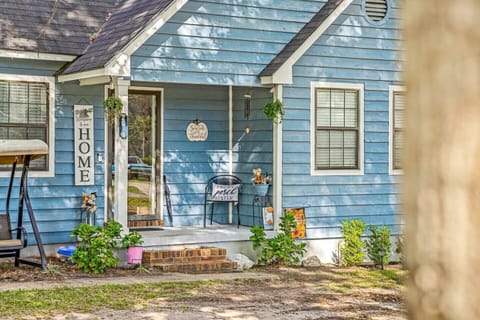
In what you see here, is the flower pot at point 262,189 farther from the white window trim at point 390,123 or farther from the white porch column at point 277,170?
the white window trim at point 390,123

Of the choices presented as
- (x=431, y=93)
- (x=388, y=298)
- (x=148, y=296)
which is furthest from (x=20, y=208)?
(x=431, y=93)

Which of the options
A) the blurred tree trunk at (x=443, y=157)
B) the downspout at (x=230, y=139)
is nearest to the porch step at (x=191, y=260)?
the downspout at (x=230, y=139)

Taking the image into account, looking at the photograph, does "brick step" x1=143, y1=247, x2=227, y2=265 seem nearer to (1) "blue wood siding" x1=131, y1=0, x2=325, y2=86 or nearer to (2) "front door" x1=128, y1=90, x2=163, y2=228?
(2) "front door" x1=128, y1=90, x2=163, y2=228

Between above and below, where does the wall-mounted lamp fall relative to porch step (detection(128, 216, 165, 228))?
A: above

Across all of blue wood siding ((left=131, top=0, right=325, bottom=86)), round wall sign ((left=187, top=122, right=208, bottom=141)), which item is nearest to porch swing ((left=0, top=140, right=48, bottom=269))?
blue wood siding ((left=131, top=0, right=325, bottom=86))

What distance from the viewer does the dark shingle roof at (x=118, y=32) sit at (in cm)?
1120

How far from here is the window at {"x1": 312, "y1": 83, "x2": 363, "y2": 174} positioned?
13008 mm

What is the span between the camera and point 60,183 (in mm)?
11961

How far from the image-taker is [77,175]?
1207 centimetres

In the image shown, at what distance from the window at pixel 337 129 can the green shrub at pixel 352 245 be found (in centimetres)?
93

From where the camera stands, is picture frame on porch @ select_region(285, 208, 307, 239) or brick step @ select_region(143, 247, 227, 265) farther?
picture frame on porch @ select_region(285, 208, 307, 239)

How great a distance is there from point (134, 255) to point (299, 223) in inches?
117

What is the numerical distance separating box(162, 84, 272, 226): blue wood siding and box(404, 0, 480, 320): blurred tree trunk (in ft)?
37.2

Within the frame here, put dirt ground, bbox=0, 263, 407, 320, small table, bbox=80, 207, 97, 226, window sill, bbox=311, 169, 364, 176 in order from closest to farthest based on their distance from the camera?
1. dirt ground, bbox=0, 263, 407, 320
2. small table, bbox=80, 207, 97, 226
3. window sill, bbox=311, 169, 364, 176
